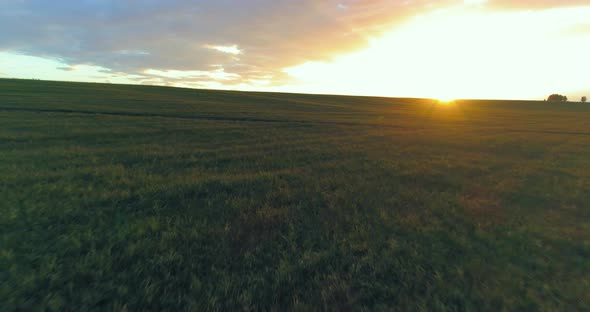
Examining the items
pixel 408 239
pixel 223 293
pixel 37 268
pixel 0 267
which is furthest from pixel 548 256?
pixel 0 267

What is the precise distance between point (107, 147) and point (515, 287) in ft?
36.0

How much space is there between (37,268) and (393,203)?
510 centimetres

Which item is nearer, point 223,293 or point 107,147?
point 223,293

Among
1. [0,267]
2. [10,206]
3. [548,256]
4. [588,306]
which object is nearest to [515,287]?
[588,306]

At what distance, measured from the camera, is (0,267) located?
240cm

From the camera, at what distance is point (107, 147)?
8250 mm

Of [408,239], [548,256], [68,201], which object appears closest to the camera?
[548,256]

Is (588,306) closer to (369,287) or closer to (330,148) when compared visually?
(369,287)

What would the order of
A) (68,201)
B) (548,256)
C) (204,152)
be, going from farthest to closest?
(204,152)
(68,201)
(548,256)

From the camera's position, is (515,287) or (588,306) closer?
(588,306)

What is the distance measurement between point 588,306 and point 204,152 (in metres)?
8.60

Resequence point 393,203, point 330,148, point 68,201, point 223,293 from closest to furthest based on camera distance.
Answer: point 223,293 → point 68,201 → point 393,203 → point 330,148

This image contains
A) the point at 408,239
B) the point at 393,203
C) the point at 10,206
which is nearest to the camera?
the point at 408,239

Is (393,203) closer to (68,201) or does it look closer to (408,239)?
(408,239)
